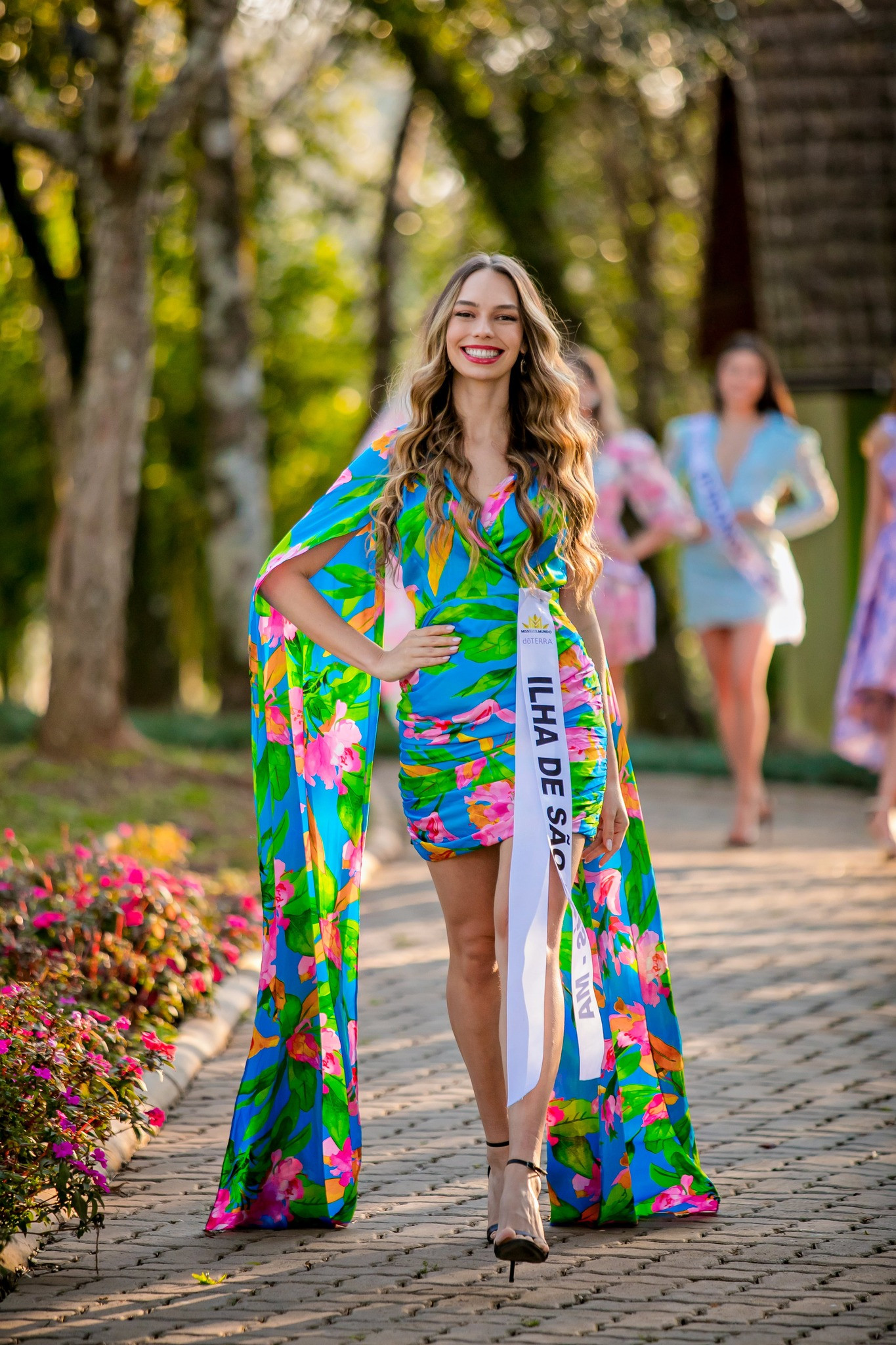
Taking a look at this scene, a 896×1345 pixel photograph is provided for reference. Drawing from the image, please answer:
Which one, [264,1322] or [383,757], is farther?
[383,757]

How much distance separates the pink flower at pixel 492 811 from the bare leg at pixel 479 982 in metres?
0.07

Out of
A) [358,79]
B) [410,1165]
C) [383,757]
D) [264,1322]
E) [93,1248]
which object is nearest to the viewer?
[264,1322]

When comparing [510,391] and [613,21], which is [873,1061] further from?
[613,21]

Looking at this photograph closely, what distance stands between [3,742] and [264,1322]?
12468mm

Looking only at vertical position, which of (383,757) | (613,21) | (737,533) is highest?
(613,21)

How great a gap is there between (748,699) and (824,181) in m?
8.03

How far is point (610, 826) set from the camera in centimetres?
373

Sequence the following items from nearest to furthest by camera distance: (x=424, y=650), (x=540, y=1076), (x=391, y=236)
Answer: (x=540, y=1076) → (x=424, y=650) → (x=391, y=236)

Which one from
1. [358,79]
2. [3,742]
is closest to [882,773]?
[3,742]

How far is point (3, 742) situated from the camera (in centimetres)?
1512

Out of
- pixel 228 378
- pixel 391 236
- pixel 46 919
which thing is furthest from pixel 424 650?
pixel 391 236

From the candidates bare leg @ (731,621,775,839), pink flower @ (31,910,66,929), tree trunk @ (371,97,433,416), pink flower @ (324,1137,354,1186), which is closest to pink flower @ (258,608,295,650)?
pink flower @ (324,1137,354,1186)

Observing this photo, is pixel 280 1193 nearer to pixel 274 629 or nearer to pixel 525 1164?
pixel 525 1164

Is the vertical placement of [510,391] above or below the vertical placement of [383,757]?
above
